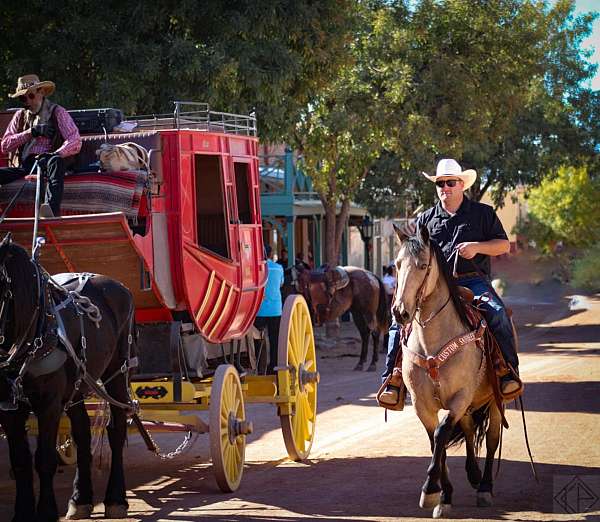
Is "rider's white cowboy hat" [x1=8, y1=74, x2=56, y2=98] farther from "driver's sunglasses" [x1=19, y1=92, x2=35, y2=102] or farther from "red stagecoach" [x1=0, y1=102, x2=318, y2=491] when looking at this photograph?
"red stagecoach" [x1=0, y1=102, x2=318, y2=491]

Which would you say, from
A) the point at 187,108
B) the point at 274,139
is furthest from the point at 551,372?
the point at 187,108

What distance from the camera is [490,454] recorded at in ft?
29.3

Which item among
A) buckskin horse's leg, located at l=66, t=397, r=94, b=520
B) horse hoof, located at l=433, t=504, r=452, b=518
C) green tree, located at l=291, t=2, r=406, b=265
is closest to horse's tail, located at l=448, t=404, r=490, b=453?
horse hoof, located at l=433, t=504, r=452, b=518

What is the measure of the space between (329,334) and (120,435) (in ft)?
60.4

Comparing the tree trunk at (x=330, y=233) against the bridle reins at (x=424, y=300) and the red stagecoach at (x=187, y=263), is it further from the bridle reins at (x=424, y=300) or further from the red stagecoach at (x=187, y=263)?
the bridle reins at (x=424, y=300)

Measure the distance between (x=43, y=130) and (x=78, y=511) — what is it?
292 cm

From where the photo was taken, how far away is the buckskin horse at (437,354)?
26.9ft

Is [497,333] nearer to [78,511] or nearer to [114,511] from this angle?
[114,511]

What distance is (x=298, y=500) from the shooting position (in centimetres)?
905

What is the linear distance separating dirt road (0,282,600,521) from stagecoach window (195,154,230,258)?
82.4 inches

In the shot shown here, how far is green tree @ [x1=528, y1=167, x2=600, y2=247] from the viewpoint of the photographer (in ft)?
193

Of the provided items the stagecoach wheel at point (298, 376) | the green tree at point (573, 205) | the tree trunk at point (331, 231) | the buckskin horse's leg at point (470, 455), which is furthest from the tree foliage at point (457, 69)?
the green tree at point (573, 205)

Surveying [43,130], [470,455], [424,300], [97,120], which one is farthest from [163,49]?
[470,455]

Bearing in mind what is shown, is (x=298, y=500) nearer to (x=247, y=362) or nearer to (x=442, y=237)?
(x=442, y=237)
